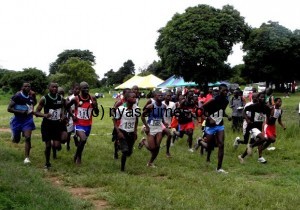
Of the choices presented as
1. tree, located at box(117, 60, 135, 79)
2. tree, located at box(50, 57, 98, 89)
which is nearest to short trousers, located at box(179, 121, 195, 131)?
tree, located at box(50, 57, 98, 89)

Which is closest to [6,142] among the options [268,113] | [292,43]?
[268,113]

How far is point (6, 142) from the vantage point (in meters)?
14.5

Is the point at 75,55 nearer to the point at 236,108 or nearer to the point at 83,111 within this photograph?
the point at 236,108

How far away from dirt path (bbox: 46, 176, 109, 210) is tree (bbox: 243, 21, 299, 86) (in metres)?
31.8

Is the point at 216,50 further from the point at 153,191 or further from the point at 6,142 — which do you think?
the point at 153,191

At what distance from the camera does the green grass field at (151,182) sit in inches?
263

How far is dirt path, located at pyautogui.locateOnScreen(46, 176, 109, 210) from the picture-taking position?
680cm

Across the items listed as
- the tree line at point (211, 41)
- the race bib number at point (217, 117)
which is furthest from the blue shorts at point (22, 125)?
the tree line at point (211, 41)

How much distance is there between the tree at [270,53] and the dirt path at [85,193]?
1254 inches

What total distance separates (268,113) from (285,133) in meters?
4.04

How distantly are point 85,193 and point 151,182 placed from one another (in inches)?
54.2

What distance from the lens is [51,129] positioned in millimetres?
9836

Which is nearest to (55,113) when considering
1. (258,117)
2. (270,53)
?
(258,117)

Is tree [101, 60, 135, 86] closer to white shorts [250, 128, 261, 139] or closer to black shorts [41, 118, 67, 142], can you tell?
white shorts [250, 128, 261, 139]
